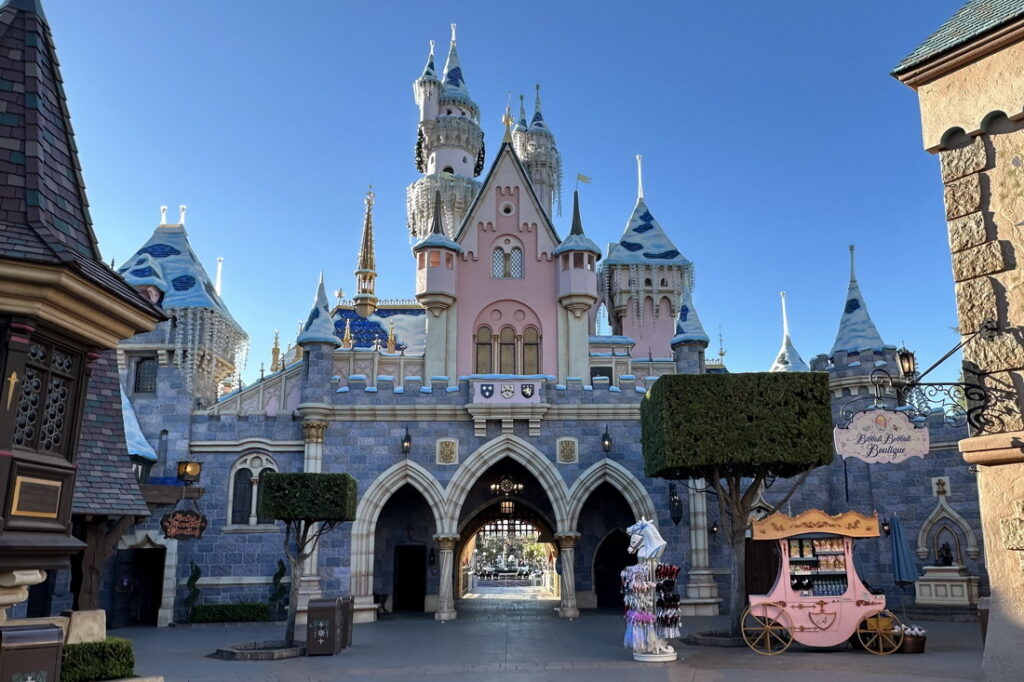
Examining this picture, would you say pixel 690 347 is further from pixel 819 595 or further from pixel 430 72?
pixel 430 72

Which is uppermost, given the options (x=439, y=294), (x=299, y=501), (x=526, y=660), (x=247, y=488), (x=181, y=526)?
(x=439, y=294)

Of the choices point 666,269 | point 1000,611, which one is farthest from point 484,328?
point 1000,611

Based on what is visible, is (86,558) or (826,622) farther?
(826,622)

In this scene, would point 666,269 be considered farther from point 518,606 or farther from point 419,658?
point 419,658

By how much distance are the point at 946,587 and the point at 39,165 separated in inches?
827

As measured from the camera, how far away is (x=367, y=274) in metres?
40.1

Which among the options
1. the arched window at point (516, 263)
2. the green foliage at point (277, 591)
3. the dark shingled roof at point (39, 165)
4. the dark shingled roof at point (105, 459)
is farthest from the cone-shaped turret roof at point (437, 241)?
the dark shingled roof at point (39, 165)

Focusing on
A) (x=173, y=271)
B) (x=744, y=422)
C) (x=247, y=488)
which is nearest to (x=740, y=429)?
(x=744, y=422)

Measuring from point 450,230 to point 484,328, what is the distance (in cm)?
1664

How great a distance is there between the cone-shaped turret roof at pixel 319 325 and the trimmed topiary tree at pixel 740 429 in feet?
33.6

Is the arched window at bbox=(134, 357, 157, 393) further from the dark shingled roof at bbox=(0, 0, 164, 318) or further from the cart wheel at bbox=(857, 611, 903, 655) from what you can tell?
the cart wheel at bbox=(857, 611, 903, 655)

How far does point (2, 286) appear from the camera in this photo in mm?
6043

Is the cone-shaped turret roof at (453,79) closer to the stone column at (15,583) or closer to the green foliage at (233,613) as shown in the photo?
the green foliage at (233,613)

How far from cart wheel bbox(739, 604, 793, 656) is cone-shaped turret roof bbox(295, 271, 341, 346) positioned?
1281cm
